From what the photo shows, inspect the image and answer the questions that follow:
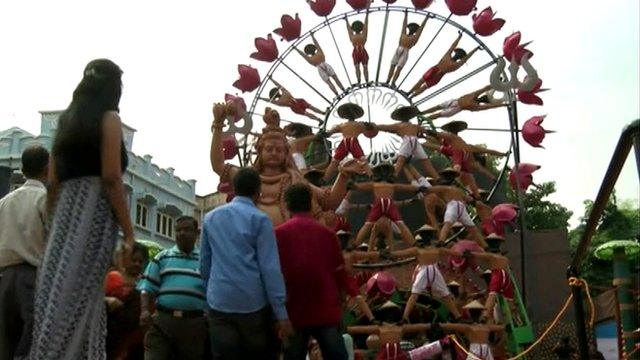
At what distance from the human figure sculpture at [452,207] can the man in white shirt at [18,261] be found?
5.76 metres

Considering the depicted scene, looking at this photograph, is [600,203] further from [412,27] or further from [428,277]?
[412,27]

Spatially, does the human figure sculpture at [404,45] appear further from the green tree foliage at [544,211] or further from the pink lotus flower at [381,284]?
the green tree foliage at [544,211]

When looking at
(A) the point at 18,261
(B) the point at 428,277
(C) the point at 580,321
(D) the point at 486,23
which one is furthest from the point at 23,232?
(D) the point at 486,23

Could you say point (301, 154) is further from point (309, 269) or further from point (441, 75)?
point (309, 269)

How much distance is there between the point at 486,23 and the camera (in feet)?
37.7

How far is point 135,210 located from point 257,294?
2934 cm

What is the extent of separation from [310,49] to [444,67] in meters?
2.13

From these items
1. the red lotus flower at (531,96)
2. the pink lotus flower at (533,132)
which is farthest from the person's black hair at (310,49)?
the pink lotus flower at (533,132)

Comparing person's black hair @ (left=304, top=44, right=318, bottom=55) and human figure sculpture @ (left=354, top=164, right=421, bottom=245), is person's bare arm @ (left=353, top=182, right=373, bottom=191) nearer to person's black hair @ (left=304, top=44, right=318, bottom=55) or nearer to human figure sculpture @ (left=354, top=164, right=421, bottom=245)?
human figure sculpture @ (left=354, top=164, right=421, bottom=245)

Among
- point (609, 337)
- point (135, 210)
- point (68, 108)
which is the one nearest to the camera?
point (68, 108)

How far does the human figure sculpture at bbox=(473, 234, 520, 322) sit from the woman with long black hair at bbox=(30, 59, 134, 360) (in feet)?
20.4

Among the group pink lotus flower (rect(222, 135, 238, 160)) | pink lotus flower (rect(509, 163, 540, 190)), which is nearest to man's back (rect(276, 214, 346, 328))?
pink lotus flower (rect(222, 135, 238, 160))

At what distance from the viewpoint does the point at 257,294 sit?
404 cm

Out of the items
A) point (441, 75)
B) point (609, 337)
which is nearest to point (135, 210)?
point (609, 337)
